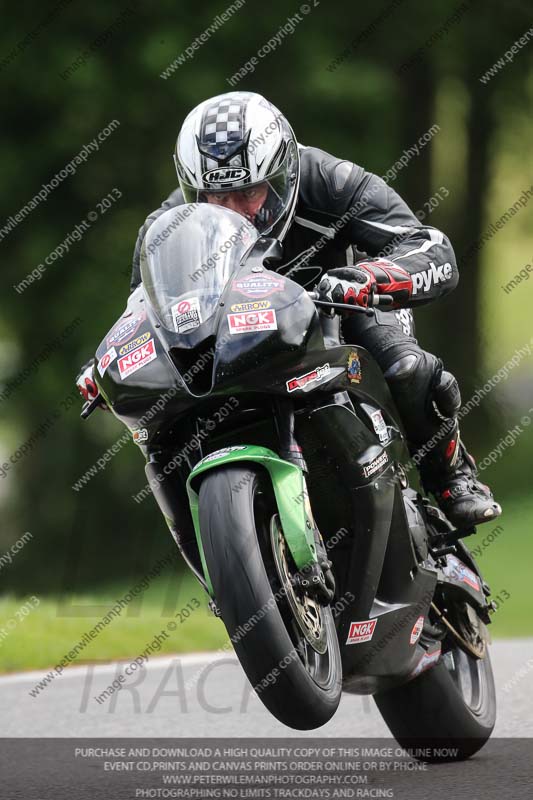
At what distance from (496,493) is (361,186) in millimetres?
9835

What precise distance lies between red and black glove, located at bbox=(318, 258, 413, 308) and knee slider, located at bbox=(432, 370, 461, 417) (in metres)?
0.59

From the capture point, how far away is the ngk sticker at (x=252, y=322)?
377 cm

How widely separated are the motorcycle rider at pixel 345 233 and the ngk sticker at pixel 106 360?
1.27 feet

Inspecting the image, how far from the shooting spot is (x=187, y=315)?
383cm

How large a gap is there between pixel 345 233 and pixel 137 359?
113 cm

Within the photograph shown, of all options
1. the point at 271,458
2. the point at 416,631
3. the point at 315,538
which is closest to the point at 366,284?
the point at 271,458

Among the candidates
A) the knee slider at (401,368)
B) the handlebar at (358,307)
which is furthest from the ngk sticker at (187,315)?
the knee slider at (401,368)

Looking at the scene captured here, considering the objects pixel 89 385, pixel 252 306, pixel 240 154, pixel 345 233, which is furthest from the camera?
pixel 345 233

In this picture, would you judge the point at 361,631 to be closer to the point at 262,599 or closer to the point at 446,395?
the point at 262,599

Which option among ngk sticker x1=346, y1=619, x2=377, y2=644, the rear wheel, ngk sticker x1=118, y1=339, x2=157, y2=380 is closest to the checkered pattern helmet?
ngk sticker x1=118, y1=339, x2=157, y2=380

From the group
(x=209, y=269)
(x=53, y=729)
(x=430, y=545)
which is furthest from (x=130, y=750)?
(x=209, y=269)

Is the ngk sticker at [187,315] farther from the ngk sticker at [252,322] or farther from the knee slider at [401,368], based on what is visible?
the knee slider at [401,368]

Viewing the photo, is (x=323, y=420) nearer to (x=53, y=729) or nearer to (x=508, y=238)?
(x=53, y=729)

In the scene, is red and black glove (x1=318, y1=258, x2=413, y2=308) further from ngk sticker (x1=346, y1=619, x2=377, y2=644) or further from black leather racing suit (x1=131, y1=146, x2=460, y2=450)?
ngk sticker (x1=346, y1=619, x2=377, y2=644)
